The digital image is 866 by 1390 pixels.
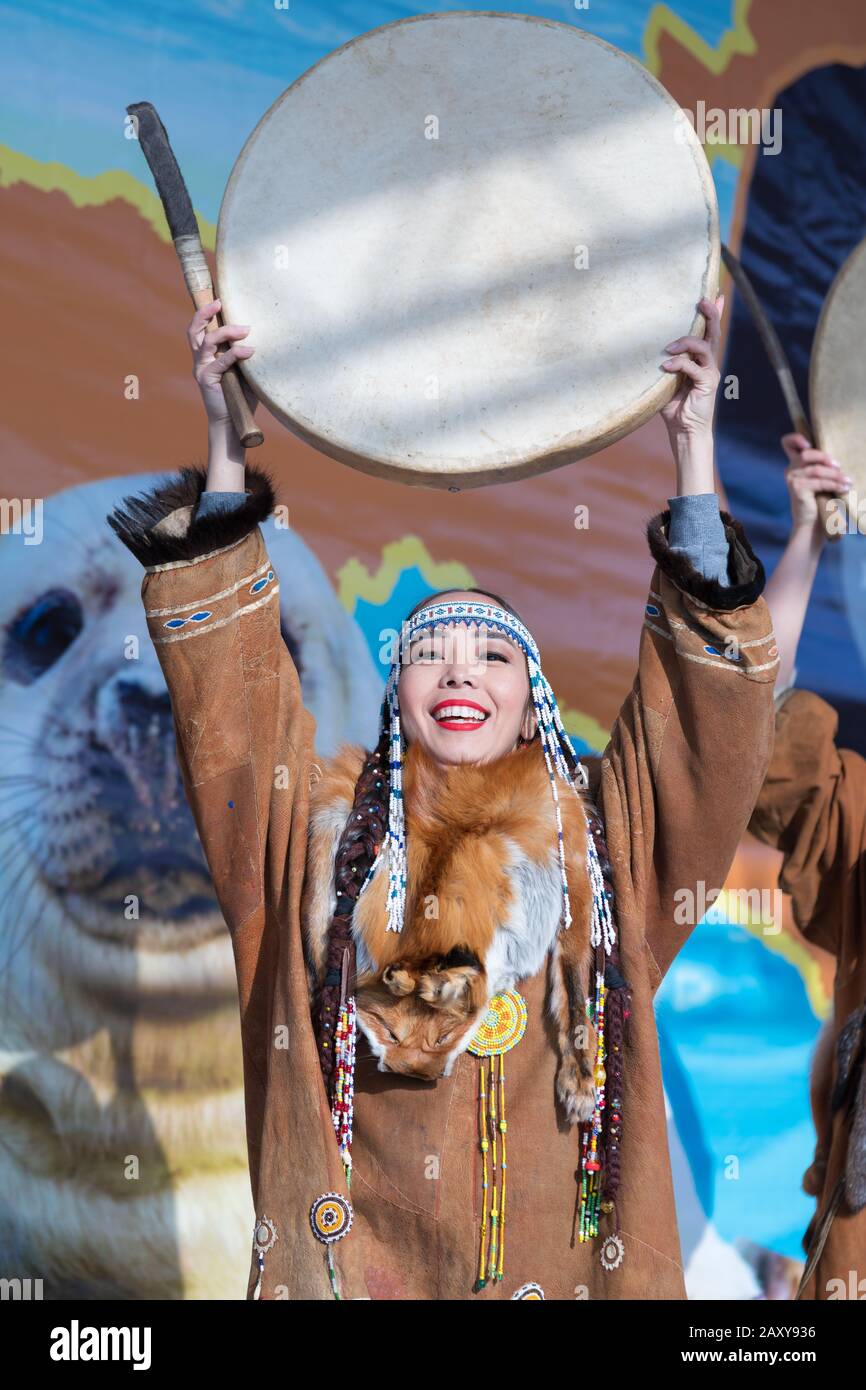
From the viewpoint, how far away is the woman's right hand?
2238mm

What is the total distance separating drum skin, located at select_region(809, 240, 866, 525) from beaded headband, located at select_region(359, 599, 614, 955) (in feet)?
2.81

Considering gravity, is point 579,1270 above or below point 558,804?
below

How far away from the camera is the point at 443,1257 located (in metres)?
2.23

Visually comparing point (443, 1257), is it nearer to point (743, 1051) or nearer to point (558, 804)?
point (558, 804)

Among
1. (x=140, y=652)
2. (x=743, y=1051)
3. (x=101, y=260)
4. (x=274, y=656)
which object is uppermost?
(x=101, y=260)

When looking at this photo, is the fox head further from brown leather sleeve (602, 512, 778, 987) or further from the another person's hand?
the another person's hand

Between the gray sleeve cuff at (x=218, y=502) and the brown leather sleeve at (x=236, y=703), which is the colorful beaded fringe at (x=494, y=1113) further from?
the gray sleeve cuff at (x=218, y=502)

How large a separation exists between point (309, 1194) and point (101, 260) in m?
2.15

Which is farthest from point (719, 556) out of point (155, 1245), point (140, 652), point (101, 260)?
point (155, 1245)

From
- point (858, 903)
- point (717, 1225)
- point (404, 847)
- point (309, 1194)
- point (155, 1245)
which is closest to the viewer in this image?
point (309, 1194)

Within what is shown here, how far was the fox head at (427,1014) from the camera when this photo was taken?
2.22 m

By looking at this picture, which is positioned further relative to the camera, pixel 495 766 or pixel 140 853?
pixel 140 853

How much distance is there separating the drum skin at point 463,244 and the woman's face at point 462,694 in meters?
0.33

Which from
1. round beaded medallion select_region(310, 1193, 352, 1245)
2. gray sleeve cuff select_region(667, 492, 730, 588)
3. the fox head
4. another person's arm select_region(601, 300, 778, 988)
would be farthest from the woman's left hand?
round beaded medallion select_region(310, 1193, 352, 1245)
